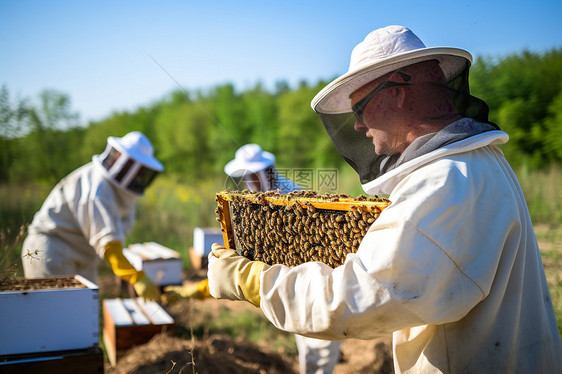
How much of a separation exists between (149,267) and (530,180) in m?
8.14

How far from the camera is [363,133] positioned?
7.02 feet

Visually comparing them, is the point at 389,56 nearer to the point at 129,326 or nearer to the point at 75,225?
the point at 129,326

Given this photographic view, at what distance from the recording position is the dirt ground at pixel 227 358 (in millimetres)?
4234

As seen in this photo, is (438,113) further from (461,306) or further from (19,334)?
(19,334)

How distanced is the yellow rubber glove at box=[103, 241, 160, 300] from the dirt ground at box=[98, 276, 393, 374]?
55cm

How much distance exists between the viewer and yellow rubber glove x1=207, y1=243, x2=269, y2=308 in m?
1.85

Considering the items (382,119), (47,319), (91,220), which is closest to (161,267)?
(91,220)

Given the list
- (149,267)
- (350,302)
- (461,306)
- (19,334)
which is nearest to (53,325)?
(19,334)

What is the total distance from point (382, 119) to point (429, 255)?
686 mm

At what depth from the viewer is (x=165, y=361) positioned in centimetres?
426

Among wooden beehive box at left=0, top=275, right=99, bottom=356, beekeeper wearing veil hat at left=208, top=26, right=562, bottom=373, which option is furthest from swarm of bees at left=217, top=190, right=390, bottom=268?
wooden beehive box at left=0, top=275, right=99, bottom=356

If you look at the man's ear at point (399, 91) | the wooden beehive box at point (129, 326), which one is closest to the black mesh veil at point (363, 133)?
the man's ear at point (399, 91)

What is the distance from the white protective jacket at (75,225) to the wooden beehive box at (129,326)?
724mm

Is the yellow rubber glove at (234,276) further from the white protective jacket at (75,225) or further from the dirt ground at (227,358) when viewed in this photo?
the white protective jacket at (75,225)
